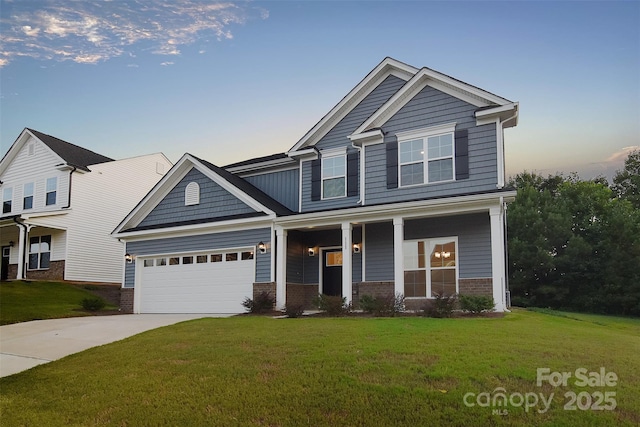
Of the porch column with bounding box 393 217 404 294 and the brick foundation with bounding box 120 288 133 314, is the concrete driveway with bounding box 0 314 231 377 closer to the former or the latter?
the brick foundation with bounding box 120 288 133 314

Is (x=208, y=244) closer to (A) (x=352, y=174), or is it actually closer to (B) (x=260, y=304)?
(B) (x=260, y=304)

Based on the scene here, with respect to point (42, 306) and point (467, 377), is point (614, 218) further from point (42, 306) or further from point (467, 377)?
point (42, 306)

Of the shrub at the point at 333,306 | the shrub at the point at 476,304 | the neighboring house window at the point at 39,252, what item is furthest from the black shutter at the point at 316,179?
the neighboring house window at the point at 39,252

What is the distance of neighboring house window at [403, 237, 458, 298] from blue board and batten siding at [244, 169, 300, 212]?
480cm

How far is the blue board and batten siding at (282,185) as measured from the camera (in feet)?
63.3

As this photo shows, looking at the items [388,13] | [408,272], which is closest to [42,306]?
[408,272]

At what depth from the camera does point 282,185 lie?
1977cm

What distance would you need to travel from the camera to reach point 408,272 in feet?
53.0

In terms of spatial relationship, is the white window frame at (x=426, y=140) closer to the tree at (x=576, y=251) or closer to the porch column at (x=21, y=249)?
the tree at (x=576, y=251)

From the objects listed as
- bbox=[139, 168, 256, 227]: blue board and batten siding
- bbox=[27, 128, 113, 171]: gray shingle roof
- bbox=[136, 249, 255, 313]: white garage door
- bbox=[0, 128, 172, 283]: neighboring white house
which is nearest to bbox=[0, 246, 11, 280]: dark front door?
bbox=[0, 128, 172, 283]: neighboring white house

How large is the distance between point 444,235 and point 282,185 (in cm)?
668

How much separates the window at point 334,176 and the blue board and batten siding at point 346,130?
0.25 m

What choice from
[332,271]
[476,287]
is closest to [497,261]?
[476,287]

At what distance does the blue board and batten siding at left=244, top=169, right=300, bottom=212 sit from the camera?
1930 centimetres
